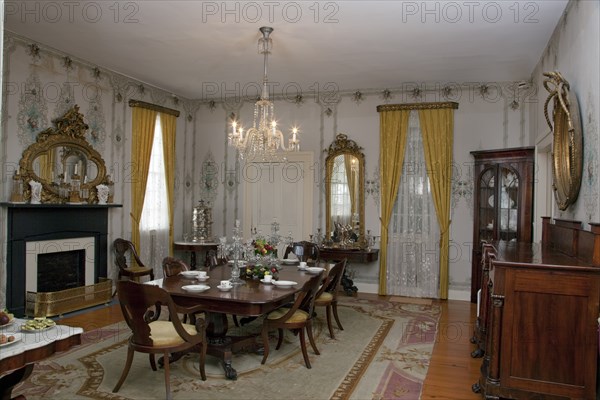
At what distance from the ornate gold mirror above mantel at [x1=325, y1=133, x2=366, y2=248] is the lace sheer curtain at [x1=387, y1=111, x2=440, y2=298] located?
0.55 m

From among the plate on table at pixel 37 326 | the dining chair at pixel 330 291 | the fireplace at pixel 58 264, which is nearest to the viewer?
the plate on table at pixel 37 326

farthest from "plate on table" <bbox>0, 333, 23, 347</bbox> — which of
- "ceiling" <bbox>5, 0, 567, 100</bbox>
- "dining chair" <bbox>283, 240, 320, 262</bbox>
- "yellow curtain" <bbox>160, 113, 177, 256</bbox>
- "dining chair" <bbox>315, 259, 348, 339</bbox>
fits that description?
"yellow curtain" <bbox>160, 113, 177, 256</bbox>

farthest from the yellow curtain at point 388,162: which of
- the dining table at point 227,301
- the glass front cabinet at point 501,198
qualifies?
the dining table at point 227,301

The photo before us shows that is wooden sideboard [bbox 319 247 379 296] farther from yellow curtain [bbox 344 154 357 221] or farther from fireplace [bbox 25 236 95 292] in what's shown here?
fireplace [bbox 25 236 95 292]

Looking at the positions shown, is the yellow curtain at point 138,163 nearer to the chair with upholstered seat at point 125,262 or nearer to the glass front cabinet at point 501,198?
the chair with upholstered seat at point 125,262

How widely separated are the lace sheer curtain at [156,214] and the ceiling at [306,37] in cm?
127

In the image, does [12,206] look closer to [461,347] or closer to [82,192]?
[82,192]

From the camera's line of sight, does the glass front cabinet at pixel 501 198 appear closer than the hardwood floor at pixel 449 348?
No

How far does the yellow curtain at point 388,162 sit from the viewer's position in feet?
23.0

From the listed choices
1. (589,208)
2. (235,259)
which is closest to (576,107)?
(589,208)

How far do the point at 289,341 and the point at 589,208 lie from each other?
2.87 metres

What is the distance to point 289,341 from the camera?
4633 millimetres

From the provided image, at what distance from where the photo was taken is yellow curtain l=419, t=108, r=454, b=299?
22.3 feet

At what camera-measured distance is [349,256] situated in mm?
6785
